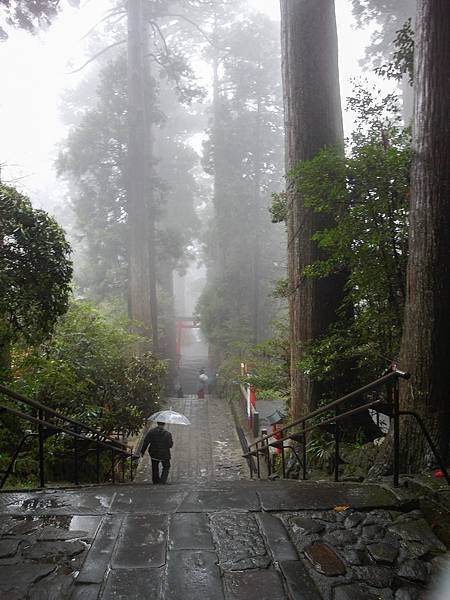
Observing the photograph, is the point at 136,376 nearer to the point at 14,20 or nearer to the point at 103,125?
the point at 14,20

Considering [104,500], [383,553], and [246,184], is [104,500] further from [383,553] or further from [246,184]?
[246,184]

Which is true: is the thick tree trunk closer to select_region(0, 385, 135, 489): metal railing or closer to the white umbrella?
select_region(0, 385, 135, 489): metal railing

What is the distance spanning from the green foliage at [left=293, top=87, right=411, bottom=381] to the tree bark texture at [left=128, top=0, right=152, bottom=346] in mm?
12438

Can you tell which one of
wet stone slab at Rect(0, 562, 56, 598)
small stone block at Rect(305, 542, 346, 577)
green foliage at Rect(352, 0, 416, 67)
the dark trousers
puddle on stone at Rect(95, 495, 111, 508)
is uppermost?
green foliage at Rect(352, 0, 416, 67)

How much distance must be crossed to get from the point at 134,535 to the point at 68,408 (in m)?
4.65

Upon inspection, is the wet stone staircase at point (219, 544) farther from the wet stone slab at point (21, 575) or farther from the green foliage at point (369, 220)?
the green foliage at point (369, 220)

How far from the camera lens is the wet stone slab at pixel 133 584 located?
2525 mm

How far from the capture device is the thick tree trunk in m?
4.41

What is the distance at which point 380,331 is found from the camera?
5.82 m

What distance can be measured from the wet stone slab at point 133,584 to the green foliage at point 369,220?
3.76m

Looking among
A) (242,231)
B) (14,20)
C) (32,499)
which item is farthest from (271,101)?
(32,499)

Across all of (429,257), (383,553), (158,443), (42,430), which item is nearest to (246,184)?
(158,443)

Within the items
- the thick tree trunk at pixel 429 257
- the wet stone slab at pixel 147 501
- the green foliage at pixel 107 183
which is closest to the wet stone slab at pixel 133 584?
the wet stone slab at pixel 147 501

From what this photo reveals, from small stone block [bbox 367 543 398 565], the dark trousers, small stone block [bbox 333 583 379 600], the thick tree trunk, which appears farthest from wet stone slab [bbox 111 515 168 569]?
the dark trousers
